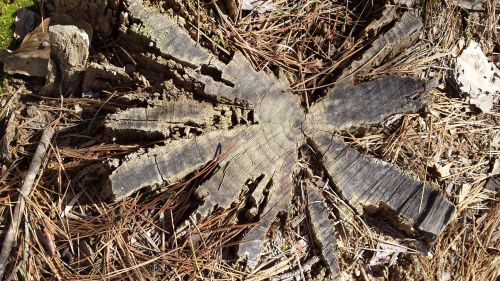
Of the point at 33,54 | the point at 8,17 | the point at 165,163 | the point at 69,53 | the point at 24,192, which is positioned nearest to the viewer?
the point at 165,163

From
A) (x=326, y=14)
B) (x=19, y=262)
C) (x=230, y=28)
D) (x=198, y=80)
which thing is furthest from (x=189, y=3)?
(x=19, y=262)

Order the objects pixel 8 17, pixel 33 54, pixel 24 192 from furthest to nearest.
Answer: pixel 8 17 < pixel 33 54 < pixel 24 192

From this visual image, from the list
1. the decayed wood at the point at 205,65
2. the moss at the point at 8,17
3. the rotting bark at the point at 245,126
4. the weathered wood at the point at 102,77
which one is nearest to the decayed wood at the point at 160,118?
the rotting bark at the point at 245,126

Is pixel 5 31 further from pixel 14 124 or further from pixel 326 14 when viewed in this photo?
pixel 326 14

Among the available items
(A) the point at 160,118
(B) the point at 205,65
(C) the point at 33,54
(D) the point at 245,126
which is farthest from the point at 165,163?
(C) the point at 33,54

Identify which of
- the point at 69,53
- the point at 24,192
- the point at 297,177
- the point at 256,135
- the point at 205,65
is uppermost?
the point at 205,65

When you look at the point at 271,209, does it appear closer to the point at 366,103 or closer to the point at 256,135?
the point at 256,135
